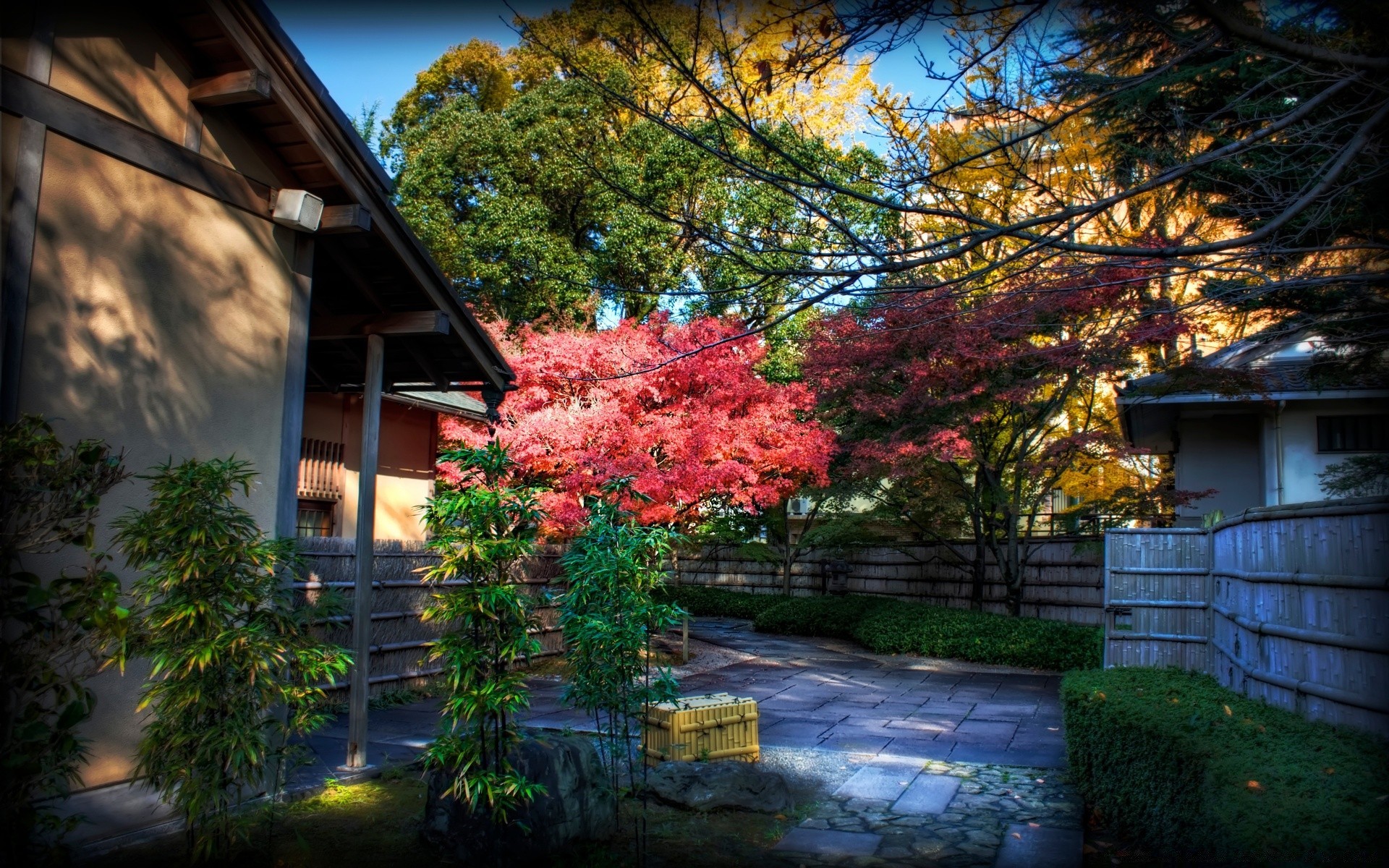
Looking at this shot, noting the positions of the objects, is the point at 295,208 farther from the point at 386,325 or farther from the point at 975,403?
the point at 975,403

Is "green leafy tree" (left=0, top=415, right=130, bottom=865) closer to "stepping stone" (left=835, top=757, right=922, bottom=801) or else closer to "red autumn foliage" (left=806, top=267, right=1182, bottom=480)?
"stepping stone" (left=835, top=757, right=922, bottom=801)

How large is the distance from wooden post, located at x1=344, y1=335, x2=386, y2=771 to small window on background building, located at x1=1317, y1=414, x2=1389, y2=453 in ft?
40.9

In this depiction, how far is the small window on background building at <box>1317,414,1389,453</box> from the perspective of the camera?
41.5ft

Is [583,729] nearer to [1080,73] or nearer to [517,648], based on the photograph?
[517,648]

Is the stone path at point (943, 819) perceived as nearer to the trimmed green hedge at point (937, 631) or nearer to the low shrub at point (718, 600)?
the trimmed green hedge at point (937, 631)

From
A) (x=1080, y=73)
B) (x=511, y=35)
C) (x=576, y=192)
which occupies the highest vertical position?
(x=576, y=192)

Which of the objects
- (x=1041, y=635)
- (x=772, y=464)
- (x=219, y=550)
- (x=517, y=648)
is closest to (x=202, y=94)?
(x=219, y=550)

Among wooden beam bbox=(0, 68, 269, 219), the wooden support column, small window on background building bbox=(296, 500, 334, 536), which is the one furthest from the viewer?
small window on background building bbox=(296, 500, 334, 536)

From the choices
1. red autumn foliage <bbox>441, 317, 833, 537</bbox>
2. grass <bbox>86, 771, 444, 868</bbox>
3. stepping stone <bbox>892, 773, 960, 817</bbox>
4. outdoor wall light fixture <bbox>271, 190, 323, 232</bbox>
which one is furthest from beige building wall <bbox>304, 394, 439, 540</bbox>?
stepping stone <bbox>892, 773, 960, 817</bbox>

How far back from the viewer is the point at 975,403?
13.5 meters

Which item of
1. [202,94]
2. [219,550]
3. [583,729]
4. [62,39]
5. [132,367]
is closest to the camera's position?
[219,550]

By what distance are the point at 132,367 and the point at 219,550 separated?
1414 mm

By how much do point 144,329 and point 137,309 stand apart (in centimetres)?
11

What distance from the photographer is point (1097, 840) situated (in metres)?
5.52
